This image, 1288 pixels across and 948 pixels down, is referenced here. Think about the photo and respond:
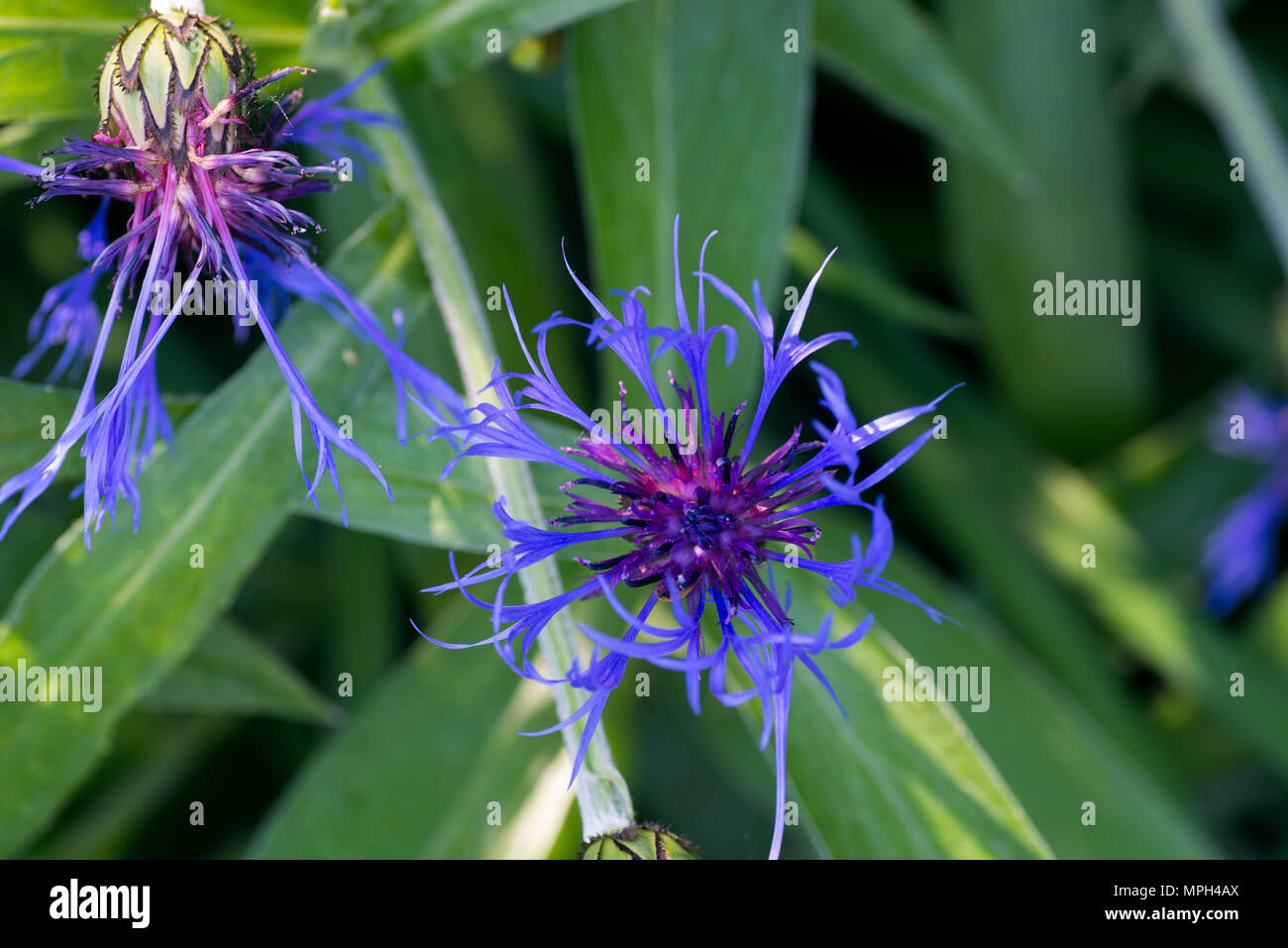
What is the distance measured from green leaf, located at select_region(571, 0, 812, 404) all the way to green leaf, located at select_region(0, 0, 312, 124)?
22 cm

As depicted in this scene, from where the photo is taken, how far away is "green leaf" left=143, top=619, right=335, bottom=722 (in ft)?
2.33

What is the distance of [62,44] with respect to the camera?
553mm

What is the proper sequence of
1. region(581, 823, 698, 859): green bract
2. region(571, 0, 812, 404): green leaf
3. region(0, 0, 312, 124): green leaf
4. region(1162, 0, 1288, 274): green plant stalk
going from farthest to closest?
region(1162, 0, 1288, 274): green plant stalk
region(571, 0, 812, 404): green leaf
region(0, 0, 312, 124): green leaf
region(581, 823, 698, 859): green bract

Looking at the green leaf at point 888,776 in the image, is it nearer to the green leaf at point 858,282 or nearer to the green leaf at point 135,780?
the green leaf at point 858,282

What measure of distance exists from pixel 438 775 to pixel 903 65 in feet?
2.13

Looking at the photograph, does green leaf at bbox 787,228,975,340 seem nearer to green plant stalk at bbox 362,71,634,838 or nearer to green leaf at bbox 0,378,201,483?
green plant stalk at bbox 362,71,634,838

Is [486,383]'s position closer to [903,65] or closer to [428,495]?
[428,495]

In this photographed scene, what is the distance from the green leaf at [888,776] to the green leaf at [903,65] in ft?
1.37

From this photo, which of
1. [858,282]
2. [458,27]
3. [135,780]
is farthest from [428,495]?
[135,780]

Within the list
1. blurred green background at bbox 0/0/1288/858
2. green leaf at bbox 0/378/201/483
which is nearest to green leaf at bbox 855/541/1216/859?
blurred green background at bbox 0/0/1288/858

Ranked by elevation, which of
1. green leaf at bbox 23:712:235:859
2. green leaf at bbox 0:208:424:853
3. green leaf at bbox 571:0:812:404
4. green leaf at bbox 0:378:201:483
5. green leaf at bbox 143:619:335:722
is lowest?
green leaf at bbox 23:712:235:859

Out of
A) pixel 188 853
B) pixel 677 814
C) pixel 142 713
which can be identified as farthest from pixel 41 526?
pixel 677 814

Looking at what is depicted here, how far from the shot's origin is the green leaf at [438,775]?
2.39ft

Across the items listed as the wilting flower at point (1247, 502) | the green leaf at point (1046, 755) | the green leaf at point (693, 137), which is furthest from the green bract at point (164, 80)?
the wilting flower at point (1247, 502)
